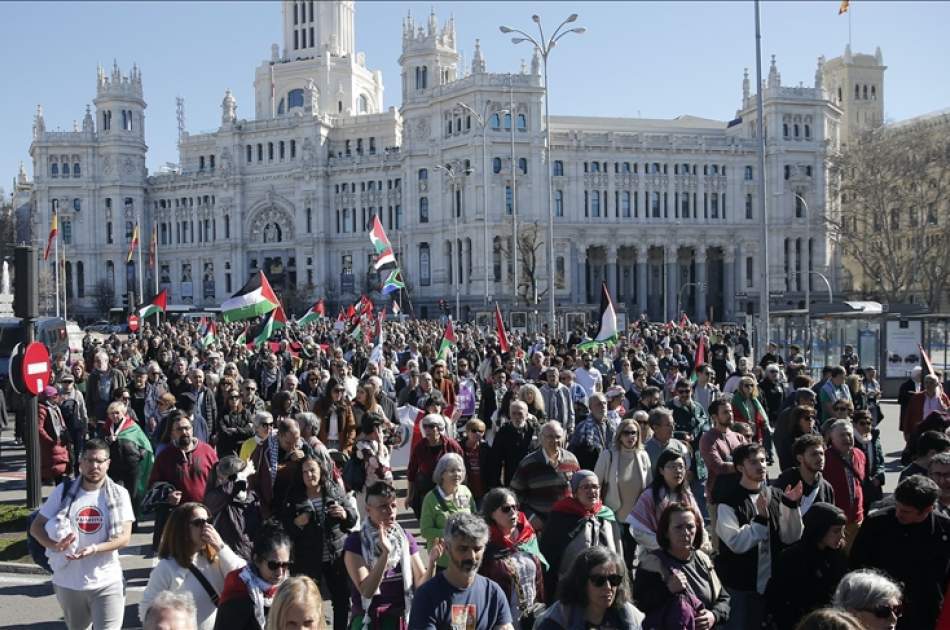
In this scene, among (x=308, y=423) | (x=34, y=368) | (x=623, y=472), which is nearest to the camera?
(x=623, y=472)

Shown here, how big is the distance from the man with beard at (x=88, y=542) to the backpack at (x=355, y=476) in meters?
2.36

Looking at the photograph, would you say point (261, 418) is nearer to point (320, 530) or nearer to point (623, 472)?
point (320, 530)

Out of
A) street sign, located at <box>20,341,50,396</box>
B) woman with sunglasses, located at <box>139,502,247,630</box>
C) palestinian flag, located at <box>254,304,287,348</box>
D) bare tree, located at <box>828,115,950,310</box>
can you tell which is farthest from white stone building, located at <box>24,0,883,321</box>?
woman with sunglasses, located at <box>139,502,247,630</box>

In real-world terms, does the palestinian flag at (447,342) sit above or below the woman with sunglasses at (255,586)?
above

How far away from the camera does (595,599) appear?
15.5ft

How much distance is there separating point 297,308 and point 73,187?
2761cm

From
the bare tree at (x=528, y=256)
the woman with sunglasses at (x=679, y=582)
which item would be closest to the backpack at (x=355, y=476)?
the woman with sunglasses at (x=679, y=582)

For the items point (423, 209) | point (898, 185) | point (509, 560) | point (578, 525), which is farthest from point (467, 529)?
point (423, 209)

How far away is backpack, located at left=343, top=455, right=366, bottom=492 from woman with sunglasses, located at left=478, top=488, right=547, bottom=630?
9.44 ft

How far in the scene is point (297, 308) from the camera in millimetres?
82750

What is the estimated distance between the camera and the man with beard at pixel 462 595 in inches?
194

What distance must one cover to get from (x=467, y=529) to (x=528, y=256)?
64.3 meters

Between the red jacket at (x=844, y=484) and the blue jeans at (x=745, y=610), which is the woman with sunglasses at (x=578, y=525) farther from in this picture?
the red jacket at (x=844, y=484)

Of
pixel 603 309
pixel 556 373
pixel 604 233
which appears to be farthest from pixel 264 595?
pixel 604 233
